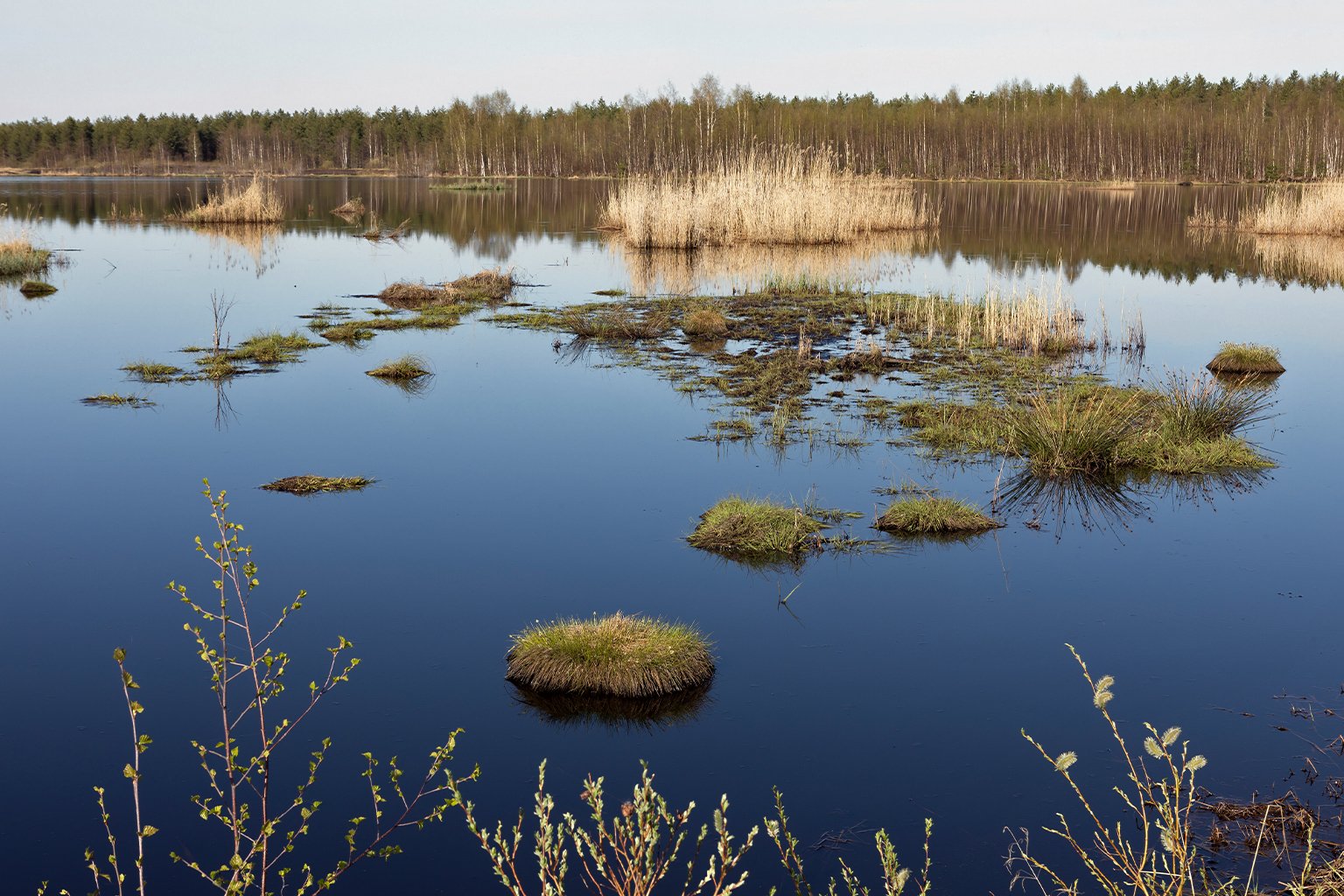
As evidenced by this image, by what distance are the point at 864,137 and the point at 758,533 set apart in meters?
69.4

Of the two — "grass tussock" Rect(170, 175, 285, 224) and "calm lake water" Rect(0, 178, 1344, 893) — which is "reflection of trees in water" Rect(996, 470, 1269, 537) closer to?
"calm lake water" Rect(0, 178, 1344, 893)

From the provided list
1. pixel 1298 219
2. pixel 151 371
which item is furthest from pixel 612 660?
Result: pixel 1298 219

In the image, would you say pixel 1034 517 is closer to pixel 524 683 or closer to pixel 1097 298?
pixel 524 683

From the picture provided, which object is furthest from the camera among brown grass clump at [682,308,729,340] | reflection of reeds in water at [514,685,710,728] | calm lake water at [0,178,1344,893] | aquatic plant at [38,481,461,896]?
brown grass clump at [682,308,729,340]

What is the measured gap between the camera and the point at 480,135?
3002 inches

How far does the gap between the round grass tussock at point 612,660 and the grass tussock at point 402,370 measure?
26.1 feet

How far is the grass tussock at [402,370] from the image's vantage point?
44.6 ft

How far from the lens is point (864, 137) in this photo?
73.3 metres

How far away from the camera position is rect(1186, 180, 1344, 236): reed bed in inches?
1178

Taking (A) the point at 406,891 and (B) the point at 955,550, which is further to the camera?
(B) the point at 955,550

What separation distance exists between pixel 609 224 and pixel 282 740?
88.1 ft

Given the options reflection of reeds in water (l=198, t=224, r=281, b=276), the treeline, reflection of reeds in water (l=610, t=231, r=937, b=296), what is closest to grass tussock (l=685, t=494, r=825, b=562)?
reflection of reeds in water (l=610, t=231, r=937, b=296)

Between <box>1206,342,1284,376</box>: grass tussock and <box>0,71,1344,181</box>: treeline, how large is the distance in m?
36.8

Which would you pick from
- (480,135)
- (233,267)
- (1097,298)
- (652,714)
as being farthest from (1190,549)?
(480,135)
